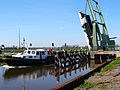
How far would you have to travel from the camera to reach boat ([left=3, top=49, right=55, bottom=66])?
21.1 metres

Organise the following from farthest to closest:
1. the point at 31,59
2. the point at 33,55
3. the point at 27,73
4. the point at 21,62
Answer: the point at 33,55
the point at 31,59
the point at 21,62
the point at 27,73

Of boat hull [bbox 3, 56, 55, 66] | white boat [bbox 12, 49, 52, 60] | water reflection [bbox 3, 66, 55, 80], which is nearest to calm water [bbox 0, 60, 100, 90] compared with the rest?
water reflection [bbox 3, 66, 55, 80]

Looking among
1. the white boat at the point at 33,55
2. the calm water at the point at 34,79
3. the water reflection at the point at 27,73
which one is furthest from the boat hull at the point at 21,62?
the calm water at the point at 34,79

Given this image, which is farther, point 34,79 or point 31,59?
point 31,59

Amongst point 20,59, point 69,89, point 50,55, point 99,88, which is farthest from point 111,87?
point 50,55

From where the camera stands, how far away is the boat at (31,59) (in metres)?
21.1

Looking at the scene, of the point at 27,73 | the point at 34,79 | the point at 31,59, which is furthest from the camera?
the point at 31,59

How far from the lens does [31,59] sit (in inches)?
856

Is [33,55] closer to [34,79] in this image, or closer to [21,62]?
[21,62]

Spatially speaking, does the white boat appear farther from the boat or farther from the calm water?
the calm water

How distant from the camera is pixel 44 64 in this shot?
23250mm

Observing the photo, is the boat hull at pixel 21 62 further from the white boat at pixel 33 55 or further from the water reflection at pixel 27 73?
the water reflection at pixel 27 73

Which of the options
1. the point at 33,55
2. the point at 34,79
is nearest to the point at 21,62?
the point at 33,55

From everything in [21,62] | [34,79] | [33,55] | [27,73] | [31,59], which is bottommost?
[34,79]
